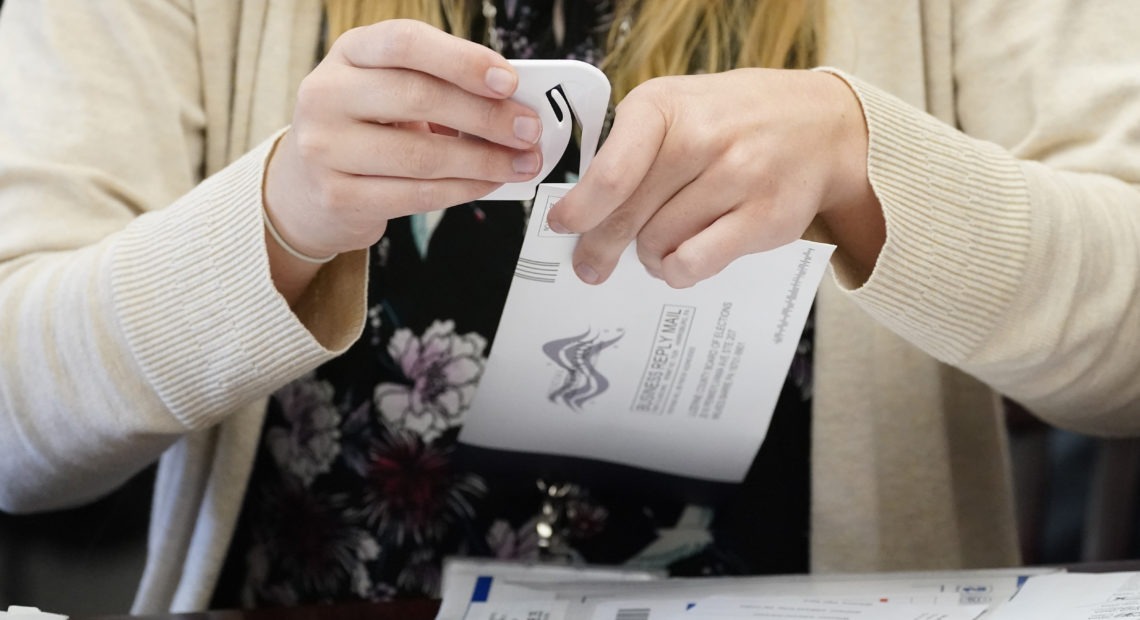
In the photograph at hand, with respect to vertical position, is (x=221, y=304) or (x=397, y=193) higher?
(x=397, y=193)

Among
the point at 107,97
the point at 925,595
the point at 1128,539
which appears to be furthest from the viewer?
the point at 1128,539

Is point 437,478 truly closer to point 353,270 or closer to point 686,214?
point 353,270

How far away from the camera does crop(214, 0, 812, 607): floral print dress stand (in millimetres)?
757

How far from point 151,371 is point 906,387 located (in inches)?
20.6

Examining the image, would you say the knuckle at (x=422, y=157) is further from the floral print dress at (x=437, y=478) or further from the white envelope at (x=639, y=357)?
the floral print dress at (x=437, y=478)

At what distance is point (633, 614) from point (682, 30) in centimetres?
43

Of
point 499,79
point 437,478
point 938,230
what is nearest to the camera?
point 499,79

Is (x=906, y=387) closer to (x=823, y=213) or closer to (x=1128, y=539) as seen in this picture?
(x=823, y=213)

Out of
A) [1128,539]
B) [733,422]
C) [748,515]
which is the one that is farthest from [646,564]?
[1128,539]

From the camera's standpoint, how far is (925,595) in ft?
1.73

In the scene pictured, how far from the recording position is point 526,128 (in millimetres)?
465

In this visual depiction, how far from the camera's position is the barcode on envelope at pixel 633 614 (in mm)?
522

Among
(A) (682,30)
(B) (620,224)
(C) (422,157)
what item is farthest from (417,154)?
(A) (682,30)

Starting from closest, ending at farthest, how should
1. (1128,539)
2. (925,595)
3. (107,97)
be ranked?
(925,595), (107,97), (1128,539)
